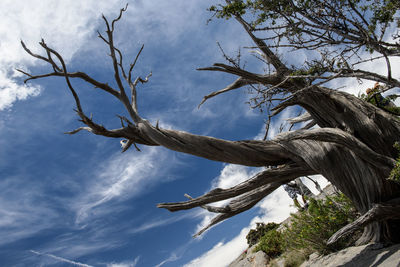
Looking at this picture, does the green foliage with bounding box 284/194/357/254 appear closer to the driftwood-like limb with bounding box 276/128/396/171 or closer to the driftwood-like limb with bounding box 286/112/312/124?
the driftwood-like limb with bounding box 286/112/312/124

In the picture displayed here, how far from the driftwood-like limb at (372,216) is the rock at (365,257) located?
657 millimetres

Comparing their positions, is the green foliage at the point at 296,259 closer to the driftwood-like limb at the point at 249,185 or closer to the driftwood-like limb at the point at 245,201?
the driftwood-like limb at the point at 245,201

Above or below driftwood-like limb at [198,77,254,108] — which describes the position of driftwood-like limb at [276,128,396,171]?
below

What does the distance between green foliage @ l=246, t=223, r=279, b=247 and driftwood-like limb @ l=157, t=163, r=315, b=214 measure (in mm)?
11476

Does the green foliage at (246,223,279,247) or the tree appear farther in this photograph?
the green foliage at (246,223,279,247)

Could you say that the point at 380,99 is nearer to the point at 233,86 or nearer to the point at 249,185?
the point at 233,86

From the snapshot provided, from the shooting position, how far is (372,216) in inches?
230

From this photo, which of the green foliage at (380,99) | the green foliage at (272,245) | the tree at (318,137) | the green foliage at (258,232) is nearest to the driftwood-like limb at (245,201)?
the tree at (318,137)

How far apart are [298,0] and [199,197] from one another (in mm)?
5072

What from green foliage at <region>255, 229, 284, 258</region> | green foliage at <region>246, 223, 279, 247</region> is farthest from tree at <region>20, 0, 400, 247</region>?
green foliage at <region>246, 223, 279, 247</region>

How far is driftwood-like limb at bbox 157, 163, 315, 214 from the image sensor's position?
6.53 metres

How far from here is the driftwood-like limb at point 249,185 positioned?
6.53 metres

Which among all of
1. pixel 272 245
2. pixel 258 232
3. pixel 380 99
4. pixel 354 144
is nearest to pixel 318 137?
pixel 354 144

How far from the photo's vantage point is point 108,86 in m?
7.11
